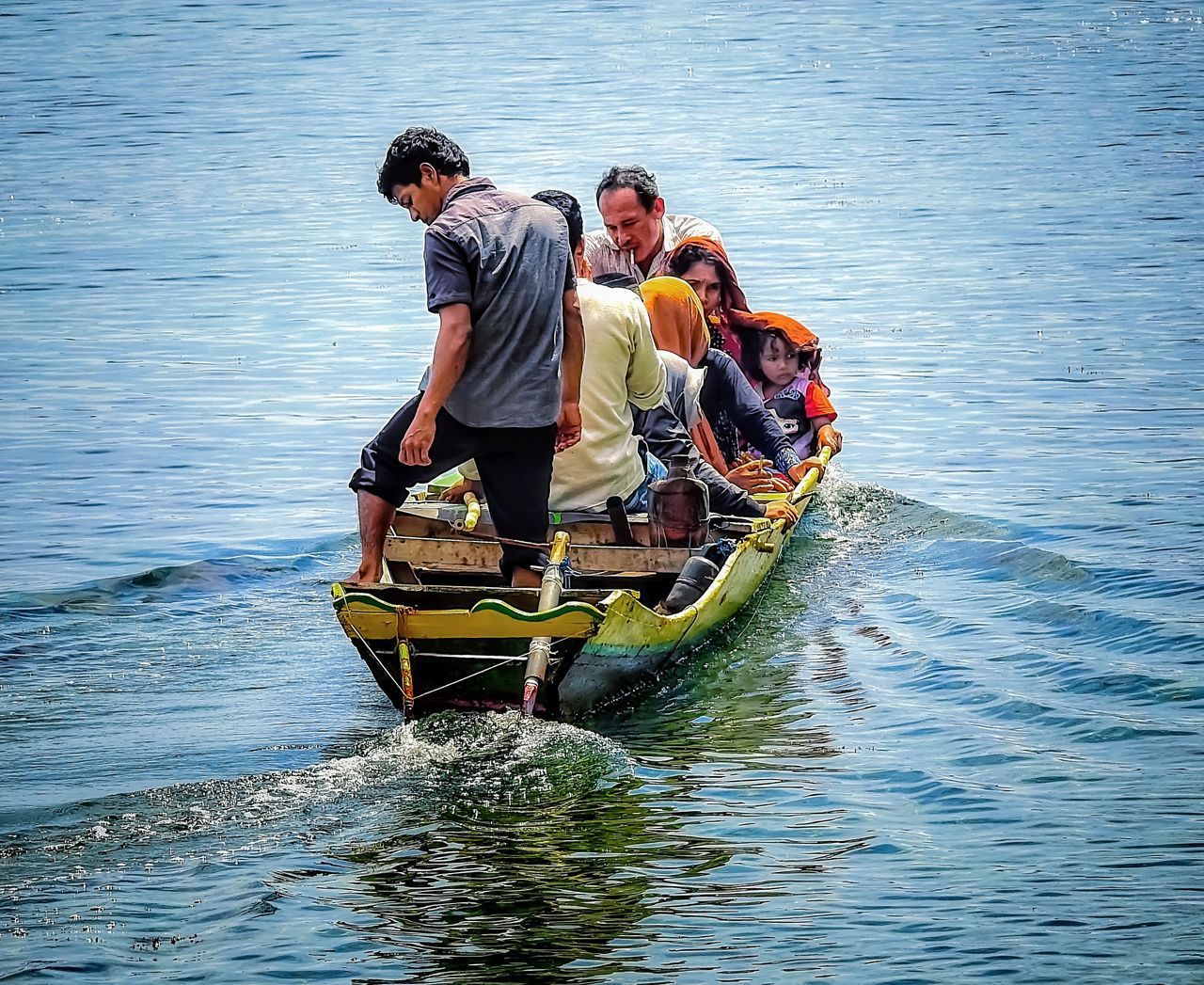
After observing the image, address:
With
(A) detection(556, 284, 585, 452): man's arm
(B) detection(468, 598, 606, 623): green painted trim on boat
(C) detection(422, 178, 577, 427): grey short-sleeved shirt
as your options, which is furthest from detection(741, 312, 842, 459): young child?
(B) detection(468, 598, 606, 623): green painted trim on boat

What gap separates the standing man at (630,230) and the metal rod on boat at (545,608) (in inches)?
123

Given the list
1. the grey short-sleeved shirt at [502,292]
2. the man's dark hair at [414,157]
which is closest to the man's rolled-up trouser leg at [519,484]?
the grey short-sleeved shirt at [502,292]

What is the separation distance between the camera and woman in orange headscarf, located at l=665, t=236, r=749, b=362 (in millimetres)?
10195

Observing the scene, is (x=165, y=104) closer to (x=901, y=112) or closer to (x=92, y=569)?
(x=901, y=112)

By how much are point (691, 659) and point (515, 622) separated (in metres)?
1.77

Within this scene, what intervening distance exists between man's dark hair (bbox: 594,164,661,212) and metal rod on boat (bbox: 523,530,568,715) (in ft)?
10.3

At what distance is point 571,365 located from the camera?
7.32 meters

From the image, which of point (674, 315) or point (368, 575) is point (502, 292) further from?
point (674, 315)

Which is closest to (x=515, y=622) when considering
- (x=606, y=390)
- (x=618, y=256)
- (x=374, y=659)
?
(x=374, y=659)

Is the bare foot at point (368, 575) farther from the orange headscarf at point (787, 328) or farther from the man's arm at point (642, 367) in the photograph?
the orange headscarf at point (787, 328)

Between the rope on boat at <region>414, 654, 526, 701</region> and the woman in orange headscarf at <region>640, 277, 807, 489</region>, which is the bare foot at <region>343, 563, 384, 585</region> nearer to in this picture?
the rope on boat at <region>414, 654, 526, 701</region>

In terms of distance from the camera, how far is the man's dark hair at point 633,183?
9.96 m

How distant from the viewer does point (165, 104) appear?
3350 cm

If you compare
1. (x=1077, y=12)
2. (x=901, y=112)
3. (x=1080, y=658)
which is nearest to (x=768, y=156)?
(x=901, y=112)
